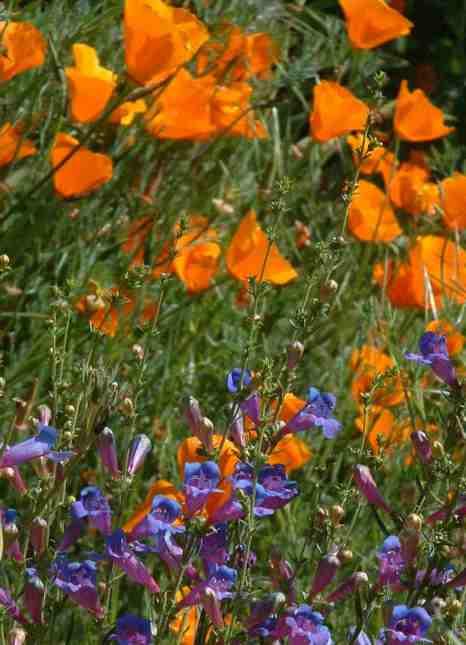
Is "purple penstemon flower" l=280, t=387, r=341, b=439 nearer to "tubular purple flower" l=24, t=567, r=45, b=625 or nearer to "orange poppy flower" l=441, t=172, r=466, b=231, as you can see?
"tubular purple flower" l=24, t=567, r=45, b=625

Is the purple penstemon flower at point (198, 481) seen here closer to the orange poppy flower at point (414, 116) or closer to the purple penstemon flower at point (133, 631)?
the purple penstemon flower at point (133, 631)

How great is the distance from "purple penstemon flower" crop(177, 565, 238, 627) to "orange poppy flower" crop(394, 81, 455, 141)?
1.59m

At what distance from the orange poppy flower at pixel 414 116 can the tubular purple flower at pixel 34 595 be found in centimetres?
168

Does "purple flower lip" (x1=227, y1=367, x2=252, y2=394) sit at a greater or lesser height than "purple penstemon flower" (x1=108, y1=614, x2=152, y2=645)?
greater

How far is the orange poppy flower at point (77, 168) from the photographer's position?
7.37 feet

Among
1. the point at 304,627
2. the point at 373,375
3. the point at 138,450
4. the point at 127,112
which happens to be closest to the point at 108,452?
the point at 138,450

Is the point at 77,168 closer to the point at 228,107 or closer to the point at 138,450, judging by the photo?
the point at 228,107

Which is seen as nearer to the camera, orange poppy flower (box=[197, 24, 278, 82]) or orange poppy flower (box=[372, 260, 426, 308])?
orange poppy flower (box=[372, 260, 426, 308])

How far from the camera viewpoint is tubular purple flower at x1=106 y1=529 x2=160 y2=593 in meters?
1.34

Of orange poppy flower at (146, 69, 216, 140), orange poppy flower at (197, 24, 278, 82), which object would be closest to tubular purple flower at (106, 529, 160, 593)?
orange poppy flower at (146, 69, 216, 140)

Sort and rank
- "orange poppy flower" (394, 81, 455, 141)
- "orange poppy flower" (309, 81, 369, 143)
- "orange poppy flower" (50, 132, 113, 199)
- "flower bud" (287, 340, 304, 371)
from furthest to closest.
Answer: "orange poppy flower" (394, 81, 455, 141)
"orange poppy flower" (309, 81, 369, 143)
"orange poppy flower" (50, 132, 113, 199)
"flower bud" (287, 340, 304, 371)

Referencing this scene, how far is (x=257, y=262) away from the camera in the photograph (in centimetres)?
227

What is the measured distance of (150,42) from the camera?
217cm

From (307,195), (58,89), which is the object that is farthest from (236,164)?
(58,89)
